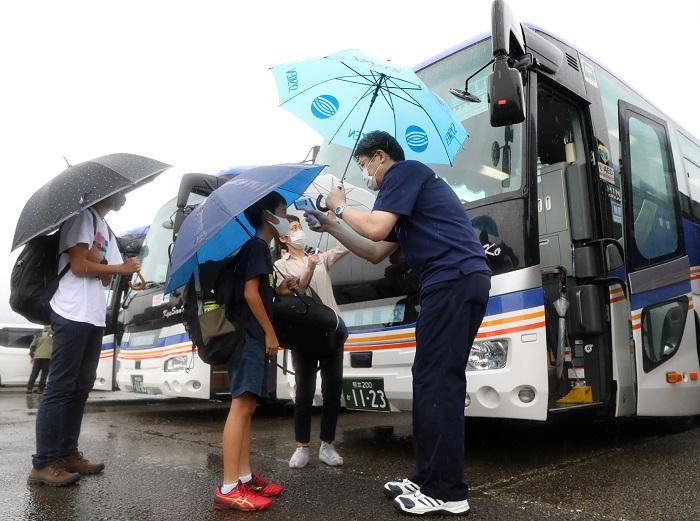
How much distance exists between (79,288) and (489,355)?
257 cm

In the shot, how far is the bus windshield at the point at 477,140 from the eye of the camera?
3.98 metres

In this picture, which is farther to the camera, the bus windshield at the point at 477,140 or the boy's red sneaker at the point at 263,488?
the bus windshield at the point at 477,140

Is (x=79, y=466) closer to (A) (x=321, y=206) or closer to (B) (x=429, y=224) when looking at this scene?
(A) (x=321, y=206)

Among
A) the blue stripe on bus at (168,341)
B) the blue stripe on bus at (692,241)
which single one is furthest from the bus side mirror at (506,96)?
the blue stripe on bus at (168,341)

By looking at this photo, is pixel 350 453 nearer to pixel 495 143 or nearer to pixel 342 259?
pixel 342 259

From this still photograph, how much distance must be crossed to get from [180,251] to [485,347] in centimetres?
194

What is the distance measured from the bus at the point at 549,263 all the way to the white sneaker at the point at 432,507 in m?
0.82

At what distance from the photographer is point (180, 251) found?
304 centimetres

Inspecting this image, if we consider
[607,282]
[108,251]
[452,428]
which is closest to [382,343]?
[452,428]

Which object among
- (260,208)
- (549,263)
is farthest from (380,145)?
(549,263)

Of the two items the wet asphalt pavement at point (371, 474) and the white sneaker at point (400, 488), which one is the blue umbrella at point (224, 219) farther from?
the white sneaker at point (400, 488)

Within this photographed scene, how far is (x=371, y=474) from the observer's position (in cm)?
376

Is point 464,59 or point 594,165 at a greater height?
point 464,59

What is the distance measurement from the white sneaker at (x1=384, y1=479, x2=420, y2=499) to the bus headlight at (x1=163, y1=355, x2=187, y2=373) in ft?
12.3
